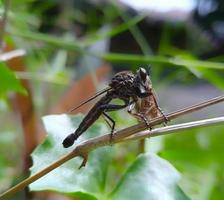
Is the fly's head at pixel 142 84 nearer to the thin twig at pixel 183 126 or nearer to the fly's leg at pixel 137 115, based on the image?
the fly's leg at pixel 137 115

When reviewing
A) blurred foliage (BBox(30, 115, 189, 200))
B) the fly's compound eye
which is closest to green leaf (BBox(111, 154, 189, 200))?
blurred foliage (BBox(30, 115, 189, 200))

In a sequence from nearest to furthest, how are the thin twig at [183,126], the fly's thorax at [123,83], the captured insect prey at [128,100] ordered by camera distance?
the thin twig at [183,126], the captured insect prey at [128,100], the fly's thorax at [123,83]

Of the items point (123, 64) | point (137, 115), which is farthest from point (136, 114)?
point (123, 64)

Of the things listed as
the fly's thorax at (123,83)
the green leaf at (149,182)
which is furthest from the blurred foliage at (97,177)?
the fly's thorax at (123,83)

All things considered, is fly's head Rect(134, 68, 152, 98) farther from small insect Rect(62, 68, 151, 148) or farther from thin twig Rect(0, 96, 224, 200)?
thin twig Rect(0, 96, 224, 200)

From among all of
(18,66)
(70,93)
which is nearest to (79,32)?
(70,93)

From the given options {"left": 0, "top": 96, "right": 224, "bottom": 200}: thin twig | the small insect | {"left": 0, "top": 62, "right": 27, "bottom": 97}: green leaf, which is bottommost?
the small insect

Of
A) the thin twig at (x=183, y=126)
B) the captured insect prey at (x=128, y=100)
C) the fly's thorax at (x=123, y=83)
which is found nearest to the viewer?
the thin twig at (x=183, y=126)
